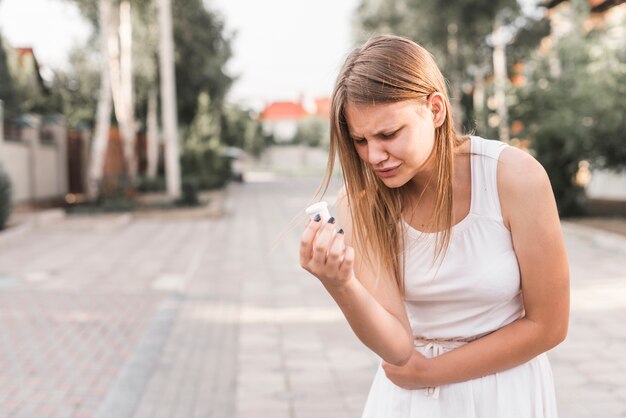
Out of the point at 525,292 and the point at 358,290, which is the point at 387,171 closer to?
the point at 358,290

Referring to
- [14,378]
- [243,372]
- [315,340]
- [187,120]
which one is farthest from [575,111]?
[187,120]

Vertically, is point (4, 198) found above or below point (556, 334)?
below

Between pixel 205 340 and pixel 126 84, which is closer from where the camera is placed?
pixel 205 340

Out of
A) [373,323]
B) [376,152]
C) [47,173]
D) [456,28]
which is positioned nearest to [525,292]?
[373,323]

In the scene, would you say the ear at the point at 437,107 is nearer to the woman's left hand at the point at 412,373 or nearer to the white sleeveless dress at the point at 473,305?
the white sleeveless dress at the point at 473,305

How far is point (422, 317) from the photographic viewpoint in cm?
181

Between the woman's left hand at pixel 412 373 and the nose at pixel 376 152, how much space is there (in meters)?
0.47

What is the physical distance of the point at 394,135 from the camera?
1631 millimetres

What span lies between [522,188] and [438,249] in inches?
9.2

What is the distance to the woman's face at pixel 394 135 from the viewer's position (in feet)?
5.28

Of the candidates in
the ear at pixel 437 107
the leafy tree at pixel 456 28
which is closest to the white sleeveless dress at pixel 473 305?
the ear at pixel 437 107

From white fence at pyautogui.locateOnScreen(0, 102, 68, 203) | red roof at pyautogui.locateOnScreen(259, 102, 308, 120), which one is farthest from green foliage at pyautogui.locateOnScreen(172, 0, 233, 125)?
red roof at pyautogui.locateOnScreen(259, 102, 308, 120)

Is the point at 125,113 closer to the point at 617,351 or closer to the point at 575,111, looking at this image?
the point at 575,111

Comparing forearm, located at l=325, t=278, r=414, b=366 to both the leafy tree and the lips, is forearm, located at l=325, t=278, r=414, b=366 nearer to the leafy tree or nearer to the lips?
the lips
